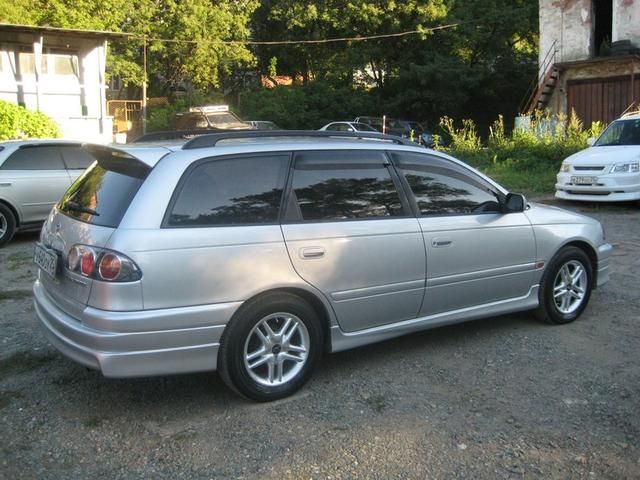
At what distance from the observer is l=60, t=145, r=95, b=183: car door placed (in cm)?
953

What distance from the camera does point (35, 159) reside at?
30.6 feet

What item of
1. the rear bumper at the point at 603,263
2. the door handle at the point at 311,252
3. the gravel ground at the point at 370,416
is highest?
the door handle at the point at 311,252

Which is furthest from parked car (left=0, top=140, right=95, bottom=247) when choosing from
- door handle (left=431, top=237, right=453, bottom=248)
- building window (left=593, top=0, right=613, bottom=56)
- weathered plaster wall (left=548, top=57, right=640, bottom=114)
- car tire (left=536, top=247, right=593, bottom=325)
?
building window (left=593, top=0, right=613, bottom=56)

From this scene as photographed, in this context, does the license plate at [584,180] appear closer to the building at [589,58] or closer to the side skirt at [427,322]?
the side skirt at [427,322]

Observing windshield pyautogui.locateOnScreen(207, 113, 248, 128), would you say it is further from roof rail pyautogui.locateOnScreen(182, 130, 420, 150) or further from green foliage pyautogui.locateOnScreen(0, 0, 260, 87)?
roof rail pyautogui.locateOnScreen(182, 130, 420, 150)

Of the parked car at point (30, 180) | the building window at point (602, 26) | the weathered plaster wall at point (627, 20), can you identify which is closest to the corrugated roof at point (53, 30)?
the parked car at point (30, 180)

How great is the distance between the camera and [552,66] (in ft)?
86.7

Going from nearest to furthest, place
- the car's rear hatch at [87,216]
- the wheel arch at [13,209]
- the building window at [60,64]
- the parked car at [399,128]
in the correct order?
the car's rear hatch at [87,216] → the wheel arch at [13,209] → the building window at [60,64] → the parked car at [399,128]

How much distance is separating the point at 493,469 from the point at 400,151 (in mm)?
2319

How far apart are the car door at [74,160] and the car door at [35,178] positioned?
3.0 inches

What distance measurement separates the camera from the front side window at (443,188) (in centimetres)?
470

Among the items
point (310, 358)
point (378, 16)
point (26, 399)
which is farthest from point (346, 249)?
point (378, 16)

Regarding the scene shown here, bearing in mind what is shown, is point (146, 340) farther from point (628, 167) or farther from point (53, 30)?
point (53, 30)

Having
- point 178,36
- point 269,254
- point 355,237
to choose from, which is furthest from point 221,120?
point 269,254
